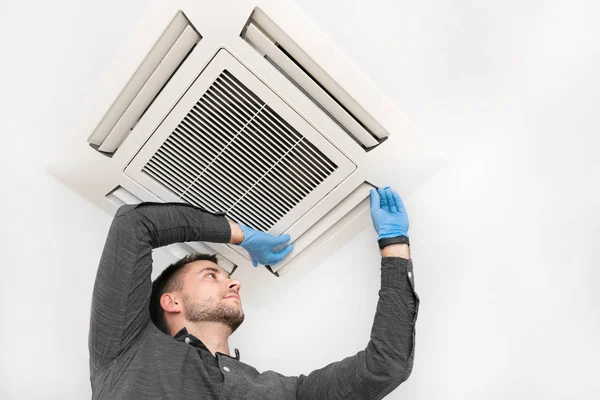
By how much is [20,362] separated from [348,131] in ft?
4.01

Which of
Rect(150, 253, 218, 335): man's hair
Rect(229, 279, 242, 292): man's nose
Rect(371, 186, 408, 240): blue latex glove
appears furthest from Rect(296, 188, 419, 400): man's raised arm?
Rect(150, 253, 218, 335): man's hair

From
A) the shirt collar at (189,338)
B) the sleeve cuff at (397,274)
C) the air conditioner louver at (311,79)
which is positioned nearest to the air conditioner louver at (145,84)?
the air conditioner louver at (311,79)

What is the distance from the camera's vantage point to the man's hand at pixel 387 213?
1619mm

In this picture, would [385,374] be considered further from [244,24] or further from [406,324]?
[244,24]

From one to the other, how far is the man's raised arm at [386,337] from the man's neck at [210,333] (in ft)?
0.79

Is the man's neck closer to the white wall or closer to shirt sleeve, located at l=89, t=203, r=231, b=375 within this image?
shirt sleeve, located at l=89, t=203, r=231, b=375

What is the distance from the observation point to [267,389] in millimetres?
1573

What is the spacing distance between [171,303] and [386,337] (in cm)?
58

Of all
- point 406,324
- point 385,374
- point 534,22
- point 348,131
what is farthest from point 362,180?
point 534,22

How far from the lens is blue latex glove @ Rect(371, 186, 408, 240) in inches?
63.7

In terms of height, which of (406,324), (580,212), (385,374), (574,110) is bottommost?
(385,374)

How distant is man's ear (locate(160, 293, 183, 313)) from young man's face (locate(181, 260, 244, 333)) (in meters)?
0.02

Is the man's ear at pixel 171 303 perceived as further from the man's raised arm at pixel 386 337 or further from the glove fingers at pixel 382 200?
the glove fingers at pixel 382 200

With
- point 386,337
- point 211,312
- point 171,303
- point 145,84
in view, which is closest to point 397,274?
point 386,337
